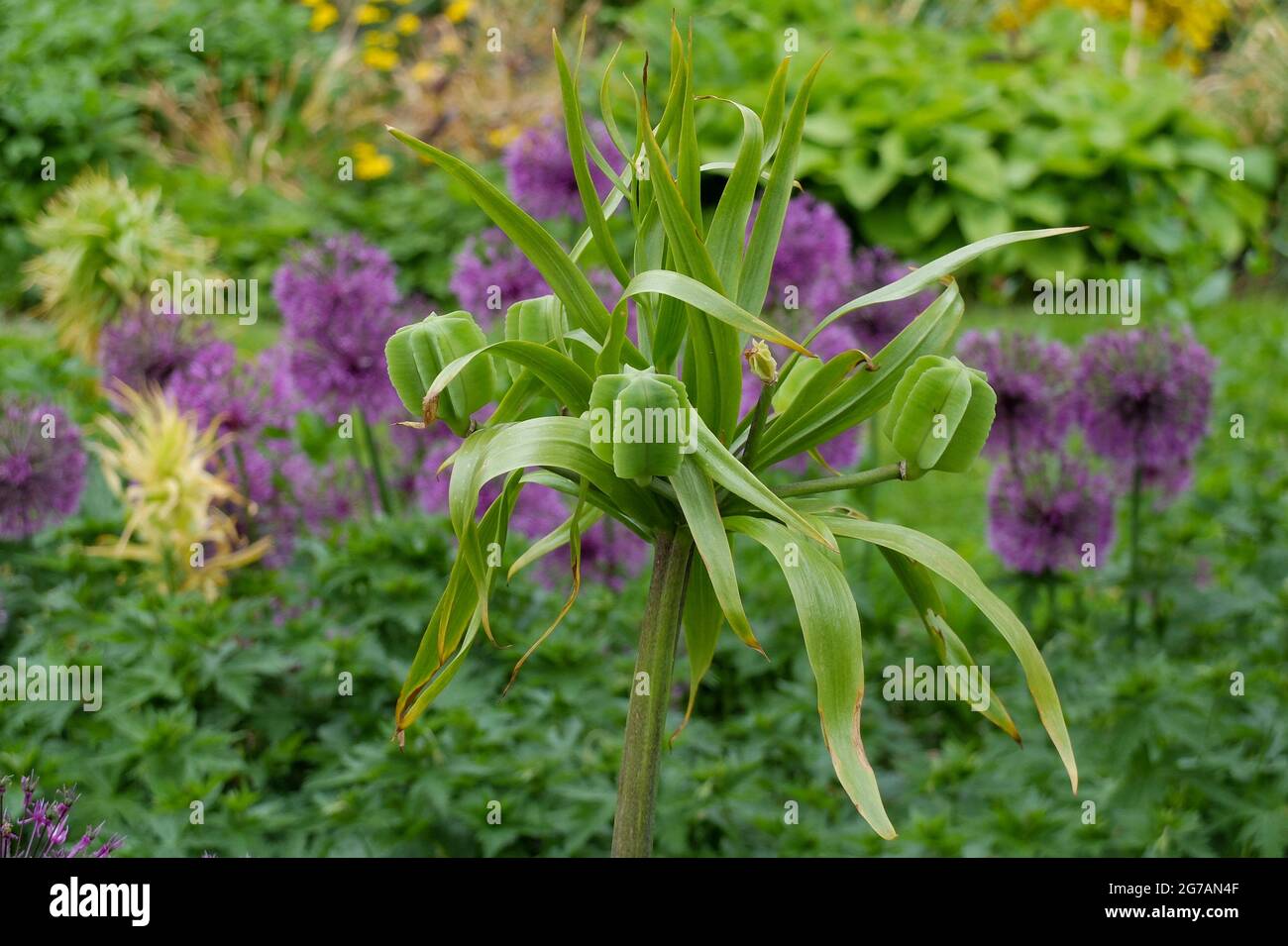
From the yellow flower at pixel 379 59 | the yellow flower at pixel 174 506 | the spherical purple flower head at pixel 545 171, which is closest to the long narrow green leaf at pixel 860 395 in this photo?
the yellow flower at pixel 174 506

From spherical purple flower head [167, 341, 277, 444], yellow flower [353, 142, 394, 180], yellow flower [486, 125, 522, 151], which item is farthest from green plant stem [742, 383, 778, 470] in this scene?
yellow flower [353, 142, 394, 180]

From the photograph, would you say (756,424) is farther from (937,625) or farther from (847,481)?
(937,625)

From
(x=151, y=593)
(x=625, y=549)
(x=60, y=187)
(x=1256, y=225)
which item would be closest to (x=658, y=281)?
(x=151, y=593)

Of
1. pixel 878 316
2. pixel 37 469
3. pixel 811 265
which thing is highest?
pixel 811 265

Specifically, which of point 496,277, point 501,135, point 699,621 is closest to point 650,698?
point 699,621

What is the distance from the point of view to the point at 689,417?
37.4 inches

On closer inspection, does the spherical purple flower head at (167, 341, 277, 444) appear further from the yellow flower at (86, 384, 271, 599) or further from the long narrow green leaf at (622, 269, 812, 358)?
the long narrow green leaf at (622, 269, 812, 358)

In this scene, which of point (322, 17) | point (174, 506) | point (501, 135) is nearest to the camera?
Result: point (174, 506)

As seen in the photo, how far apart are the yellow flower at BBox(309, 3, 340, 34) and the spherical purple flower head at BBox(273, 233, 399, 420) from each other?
6.86m

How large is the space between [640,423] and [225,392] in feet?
7.18

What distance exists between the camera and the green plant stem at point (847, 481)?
1.05 m

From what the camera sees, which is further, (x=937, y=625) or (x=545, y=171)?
(x=545, y=171)

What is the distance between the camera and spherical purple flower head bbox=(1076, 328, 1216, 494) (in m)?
2.65

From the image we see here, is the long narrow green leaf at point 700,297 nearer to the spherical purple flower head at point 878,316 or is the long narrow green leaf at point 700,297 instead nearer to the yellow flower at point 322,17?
the spherical purple flower head at point 878,316
